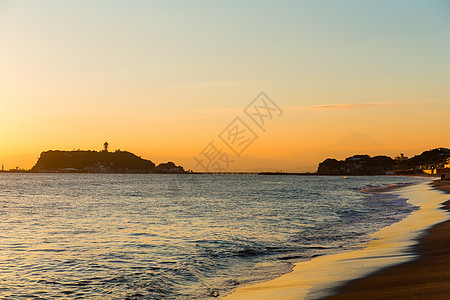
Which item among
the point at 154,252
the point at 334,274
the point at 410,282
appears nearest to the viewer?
the point at 410,282

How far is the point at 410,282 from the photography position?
35.6 ft

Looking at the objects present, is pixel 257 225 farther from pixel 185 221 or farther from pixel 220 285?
pixel 220 285

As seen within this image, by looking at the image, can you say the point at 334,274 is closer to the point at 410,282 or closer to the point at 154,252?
the point at 410,282

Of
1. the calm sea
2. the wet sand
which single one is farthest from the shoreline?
the calm sea

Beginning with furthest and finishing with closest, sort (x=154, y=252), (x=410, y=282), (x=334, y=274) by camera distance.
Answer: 1. (x=154, y=252)
2. (x=334, y=274)
3. (x=410, y=282)

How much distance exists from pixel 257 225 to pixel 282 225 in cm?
182

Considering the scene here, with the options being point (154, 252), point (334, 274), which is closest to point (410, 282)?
point (334, 274)

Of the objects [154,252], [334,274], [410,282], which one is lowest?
[154,252]

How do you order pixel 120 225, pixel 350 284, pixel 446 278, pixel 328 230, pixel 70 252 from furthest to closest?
1. pixel 120 225
2. pixel 328 230
3. pixel 70 252
4. pixel 350 284
5. pixel 446 278

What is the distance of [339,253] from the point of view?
61.0 feet

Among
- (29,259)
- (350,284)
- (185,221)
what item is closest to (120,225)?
(185,221)

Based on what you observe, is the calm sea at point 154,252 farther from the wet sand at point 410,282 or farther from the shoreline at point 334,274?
the wet sand at point 410,282

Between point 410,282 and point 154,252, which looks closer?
point 410,282

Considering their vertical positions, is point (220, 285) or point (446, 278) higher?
point (446, 278)
